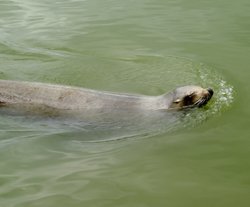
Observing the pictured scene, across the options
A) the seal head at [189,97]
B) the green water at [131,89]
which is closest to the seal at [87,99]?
the seal head at [189,97]

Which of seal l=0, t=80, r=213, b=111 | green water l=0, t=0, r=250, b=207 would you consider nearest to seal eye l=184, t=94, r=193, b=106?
seal l=0, t=80, r=213, b=111

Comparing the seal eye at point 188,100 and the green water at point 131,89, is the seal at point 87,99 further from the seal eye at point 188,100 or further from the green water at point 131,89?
the green water at point 131,89

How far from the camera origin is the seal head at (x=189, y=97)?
6504mm

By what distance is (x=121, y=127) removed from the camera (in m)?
6.15

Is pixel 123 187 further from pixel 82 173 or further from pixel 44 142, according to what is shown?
pixel 44 142

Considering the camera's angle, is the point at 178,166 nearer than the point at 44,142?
Yes

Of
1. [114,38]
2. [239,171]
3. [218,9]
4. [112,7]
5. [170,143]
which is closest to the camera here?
[239,171]

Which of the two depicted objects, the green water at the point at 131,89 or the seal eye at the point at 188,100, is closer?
the green water at the point at 131,89

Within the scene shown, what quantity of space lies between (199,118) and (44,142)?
189cm

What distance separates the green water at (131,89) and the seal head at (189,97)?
0.16m

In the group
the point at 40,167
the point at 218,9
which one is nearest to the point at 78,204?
the point at 40,167

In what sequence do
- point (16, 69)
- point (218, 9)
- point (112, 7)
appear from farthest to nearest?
point (112, 7)
point (218, 9)
point (16, 69)

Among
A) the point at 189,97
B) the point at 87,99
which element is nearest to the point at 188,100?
the point at 189,97

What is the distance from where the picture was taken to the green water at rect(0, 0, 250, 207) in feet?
15.6
